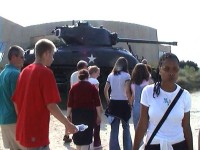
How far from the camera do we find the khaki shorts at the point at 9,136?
16.9ft

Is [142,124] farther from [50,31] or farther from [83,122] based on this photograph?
[50,31]

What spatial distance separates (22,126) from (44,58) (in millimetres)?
680

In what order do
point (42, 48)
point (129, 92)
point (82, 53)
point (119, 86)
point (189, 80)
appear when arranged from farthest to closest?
point (189, 80), point (82, 53), point (119, 86), point (129, 92), point (42, 48)

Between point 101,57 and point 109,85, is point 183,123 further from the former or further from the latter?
point 101,57

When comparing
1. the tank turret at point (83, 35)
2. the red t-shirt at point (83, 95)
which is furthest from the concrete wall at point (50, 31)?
the red t-shirt at point (83, 95)

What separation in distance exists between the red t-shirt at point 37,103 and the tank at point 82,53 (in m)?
9.63

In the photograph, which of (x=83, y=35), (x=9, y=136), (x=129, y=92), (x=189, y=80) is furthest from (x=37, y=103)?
(x=189, y=80)

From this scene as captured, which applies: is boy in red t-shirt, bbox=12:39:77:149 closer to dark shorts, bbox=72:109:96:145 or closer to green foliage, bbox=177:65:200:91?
dark shorts, bbox=72:109:96:145

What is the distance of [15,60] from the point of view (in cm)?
532

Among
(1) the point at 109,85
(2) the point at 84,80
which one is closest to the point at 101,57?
(1) the point at 109,85

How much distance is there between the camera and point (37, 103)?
164 inches

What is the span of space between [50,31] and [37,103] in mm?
33257

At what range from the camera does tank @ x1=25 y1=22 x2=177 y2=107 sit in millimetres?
13891

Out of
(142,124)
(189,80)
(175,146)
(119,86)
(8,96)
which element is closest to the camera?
(175,146)
